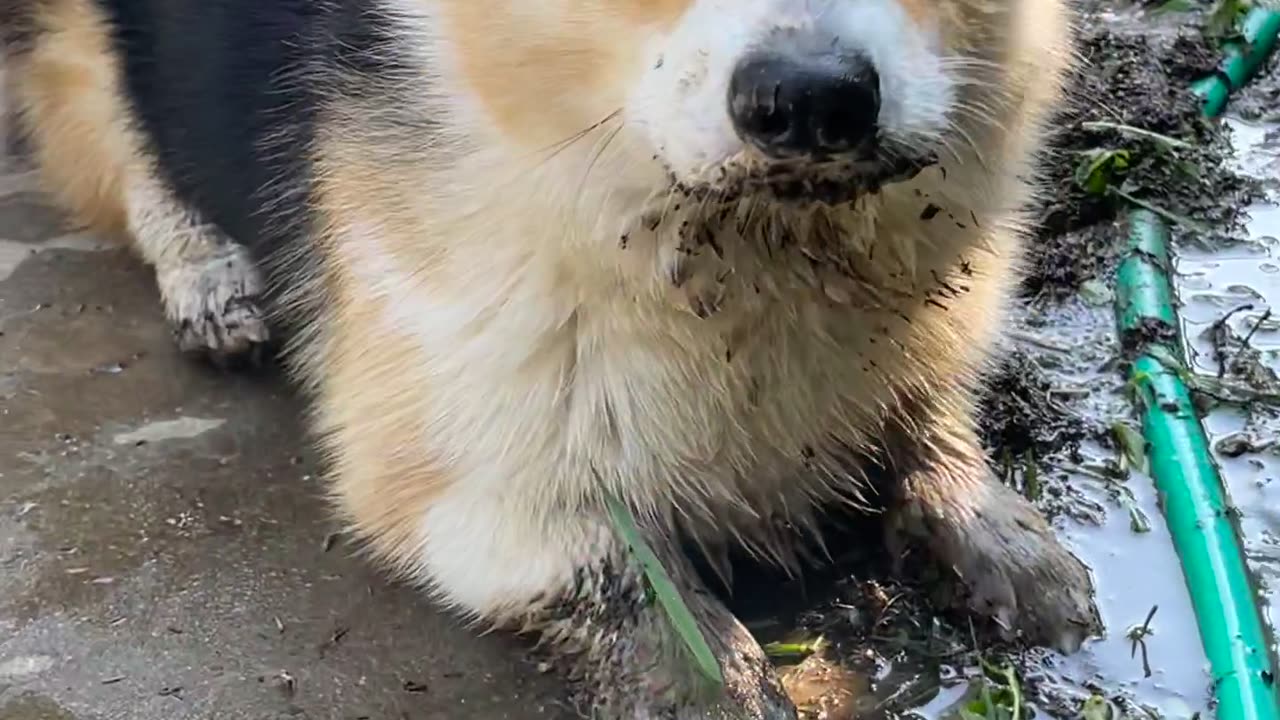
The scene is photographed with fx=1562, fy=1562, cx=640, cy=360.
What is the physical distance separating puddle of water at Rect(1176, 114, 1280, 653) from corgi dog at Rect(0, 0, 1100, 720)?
37cm

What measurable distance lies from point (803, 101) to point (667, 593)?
0.83m

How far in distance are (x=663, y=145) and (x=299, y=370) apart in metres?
1.30

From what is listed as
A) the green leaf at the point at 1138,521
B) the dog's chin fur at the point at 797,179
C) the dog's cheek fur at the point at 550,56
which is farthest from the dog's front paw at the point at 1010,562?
the dog's cheek fur at the point at 550,56

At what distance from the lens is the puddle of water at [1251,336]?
255 cm

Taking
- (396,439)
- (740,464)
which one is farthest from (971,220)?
(396,439)

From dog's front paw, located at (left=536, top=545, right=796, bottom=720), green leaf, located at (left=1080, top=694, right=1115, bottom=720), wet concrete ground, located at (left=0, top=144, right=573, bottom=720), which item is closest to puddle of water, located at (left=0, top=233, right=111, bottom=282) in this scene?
wet concrete ground, located at (left=0, top=144, right=573, bottom=720)

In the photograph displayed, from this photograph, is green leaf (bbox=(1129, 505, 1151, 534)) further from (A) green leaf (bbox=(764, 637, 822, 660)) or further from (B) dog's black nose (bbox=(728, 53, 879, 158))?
(B) dog's black nose (bbox=(728, 53, 879, 158))

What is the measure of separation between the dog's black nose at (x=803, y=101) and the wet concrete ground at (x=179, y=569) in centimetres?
96

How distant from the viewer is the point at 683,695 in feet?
7.08

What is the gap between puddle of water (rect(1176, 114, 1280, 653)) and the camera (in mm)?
2551

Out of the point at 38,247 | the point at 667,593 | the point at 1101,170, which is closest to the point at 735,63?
the point at 667,593

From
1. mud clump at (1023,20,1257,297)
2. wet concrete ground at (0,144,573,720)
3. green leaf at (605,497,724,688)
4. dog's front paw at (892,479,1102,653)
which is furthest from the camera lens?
mud clump at (1023,20,1257,297)

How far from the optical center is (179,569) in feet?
8.14

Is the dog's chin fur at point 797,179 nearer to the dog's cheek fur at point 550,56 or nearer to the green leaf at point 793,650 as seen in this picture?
the dog's cheek fur at point 550,56
